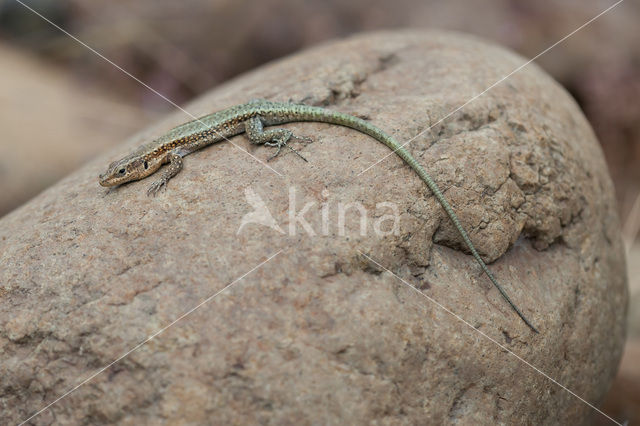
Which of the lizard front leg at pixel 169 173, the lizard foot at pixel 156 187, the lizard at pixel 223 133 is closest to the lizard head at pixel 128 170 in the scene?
the lizard at pixel 223 133

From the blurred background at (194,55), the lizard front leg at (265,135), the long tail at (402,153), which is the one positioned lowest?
the long tail at (402,153)

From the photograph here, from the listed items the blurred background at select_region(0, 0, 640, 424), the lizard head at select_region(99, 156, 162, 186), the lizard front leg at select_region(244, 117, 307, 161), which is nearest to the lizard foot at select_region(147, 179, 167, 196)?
the lizard head at select_region(99, 156, 162, 186)

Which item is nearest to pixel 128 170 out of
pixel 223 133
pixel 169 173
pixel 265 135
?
pixel 169 173

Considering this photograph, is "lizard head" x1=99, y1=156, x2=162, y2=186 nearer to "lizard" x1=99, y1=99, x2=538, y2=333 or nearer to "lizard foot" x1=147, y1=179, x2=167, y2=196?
"lizard" x1=99, y1=99, x2=538, y2=333

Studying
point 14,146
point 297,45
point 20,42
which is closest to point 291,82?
point 297,45

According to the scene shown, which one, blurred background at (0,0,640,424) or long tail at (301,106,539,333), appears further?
blurred background at (0,0,640,424)

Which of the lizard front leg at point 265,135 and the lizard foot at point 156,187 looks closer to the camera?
the lizard foot at point 156,187

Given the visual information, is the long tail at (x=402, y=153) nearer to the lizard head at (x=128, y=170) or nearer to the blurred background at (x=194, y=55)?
the lizard head at (x=128, y=170)
